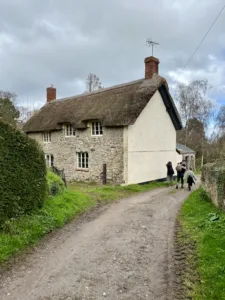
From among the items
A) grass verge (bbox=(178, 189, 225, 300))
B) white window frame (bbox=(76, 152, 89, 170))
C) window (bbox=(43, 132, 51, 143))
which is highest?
window (bbox=(43, 132, 51, 143))

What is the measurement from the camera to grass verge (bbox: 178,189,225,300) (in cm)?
447

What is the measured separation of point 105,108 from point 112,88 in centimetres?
302

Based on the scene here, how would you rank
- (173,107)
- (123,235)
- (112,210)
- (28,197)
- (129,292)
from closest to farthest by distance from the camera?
(129,292), (123,235), (28,197), (112,210), (173,107)

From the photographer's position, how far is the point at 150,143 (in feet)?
63.8

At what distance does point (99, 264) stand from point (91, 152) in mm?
14318

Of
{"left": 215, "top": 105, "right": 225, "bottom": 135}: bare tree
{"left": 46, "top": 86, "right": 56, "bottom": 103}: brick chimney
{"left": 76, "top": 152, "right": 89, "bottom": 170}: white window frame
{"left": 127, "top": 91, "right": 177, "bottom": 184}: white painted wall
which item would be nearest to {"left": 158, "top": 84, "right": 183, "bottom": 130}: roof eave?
{"left": 127, "top": 91, "right": 177, "bottom": 184}: white painted wall

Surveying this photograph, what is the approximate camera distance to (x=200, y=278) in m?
4.84

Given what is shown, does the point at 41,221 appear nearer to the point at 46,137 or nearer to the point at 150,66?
the point at 150,66

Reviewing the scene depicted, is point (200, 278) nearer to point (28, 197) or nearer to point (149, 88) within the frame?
point (28, 197)

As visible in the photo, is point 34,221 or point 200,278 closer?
point 200,278

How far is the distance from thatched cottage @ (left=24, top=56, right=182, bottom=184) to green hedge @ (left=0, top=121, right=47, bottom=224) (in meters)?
9.25

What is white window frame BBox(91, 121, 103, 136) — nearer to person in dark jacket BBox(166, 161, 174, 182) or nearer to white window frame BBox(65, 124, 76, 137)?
white window frame BBox(65, 124, 76, 137)

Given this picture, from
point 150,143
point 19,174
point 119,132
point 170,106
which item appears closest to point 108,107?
point 119,132

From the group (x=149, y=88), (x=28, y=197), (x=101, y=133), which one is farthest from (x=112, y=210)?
(x=149, y=88)
